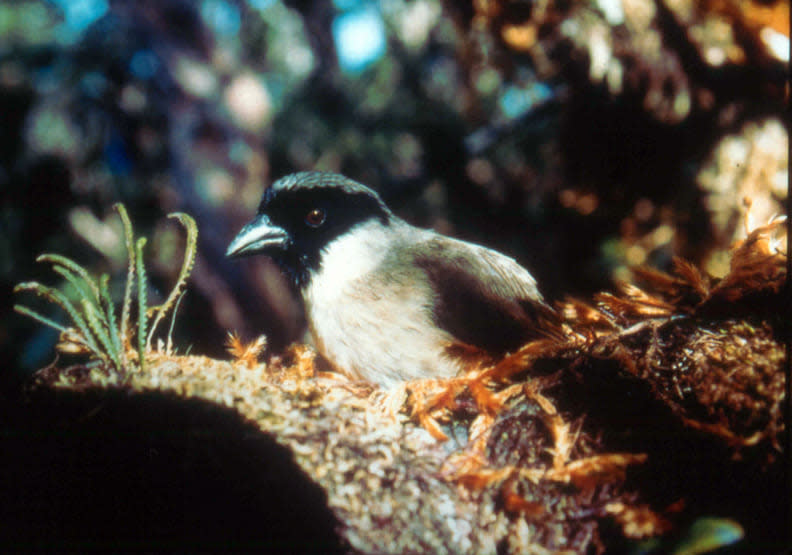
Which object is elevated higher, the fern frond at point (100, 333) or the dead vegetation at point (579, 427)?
the fern frond at point (100, 333)

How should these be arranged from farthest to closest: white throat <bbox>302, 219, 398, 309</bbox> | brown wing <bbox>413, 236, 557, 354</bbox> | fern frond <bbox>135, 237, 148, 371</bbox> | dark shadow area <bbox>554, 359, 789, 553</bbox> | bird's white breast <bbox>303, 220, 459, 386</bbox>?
white throat <bbox>302, 219, 398, 309</bbox> → brown wing <bbox>413, 236, 557, 354</bbox> → bird's white breast <bbox>303, 220, 459, 386</bbox> → fern frond <bbox>135, 237, 148, 371</bbox> → dark shadow area <bbox>554, 359, 789, 553</bbox>

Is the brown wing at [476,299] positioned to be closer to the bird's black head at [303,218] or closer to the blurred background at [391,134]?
the bird's black head at [303,218]

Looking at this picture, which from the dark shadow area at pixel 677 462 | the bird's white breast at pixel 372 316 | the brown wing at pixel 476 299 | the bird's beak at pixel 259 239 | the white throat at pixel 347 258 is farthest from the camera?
the white throat at pixel 347 258

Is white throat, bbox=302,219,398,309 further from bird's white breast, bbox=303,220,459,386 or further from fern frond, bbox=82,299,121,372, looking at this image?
fern frond, bbox=82,299,121,372

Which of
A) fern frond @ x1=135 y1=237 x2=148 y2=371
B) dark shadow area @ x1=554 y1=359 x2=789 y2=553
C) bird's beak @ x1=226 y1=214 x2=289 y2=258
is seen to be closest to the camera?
dark shadow area @ x1=554 y1=359 x2=789 y2=553

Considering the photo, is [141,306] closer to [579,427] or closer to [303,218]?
[579,427]

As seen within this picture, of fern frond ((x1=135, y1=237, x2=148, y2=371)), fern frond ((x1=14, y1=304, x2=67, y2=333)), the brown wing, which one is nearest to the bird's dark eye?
the brown wing

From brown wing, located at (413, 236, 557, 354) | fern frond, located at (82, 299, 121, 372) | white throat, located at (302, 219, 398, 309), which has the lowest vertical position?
brown wing, located at (413, 236, 557, 354)

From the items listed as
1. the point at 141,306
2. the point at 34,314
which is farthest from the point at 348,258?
the point at 34,314

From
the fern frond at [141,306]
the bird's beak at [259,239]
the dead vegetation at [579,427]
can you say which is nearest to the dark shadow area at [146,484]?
the dead vegetation at [579,427]
